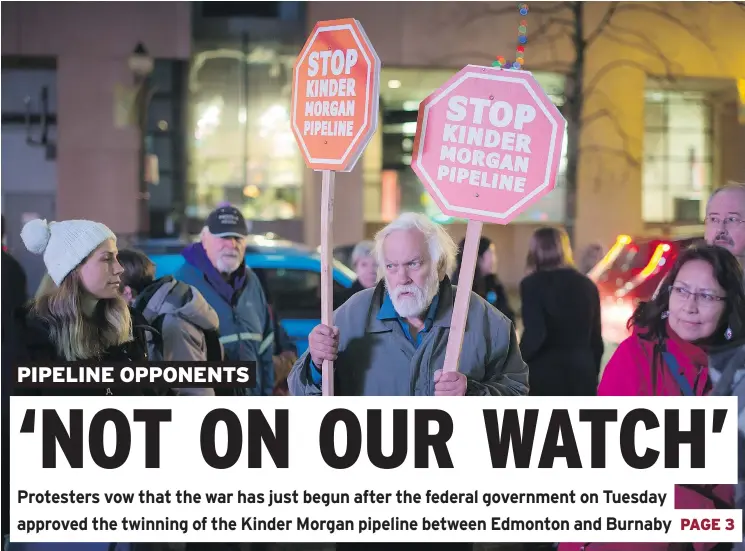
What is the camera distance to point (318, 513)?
2.89 metres

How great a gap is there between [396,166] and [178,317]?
779 cm

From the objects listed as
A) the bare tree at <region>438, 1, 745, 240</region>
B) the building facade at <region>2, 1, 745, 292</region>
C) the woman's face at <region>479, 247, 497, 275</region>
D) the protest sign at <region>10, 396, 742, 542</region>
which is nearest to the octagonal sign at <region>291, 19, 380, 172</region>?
the protest sign at <region>10, 396, 742, 542</region>

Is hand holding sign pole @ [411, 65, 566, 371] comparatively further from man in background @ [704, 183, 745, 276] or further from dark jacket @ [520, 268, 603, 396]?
dark jacket @ [520, 268, 603, 396]

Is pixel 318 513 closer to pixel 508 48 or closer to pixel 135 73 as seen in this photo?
pixel 508 48

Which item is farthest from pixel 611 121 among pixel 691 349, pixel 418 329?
pixel 418 329

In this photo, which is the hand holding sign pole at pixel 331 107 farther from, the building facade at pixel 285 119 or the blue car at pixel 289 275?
the blue car at pixel 289 275

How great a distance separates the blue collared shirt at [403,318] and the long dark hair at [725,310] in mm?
552

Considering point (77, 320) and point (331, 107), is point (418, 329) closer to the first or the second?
point (331, 107)

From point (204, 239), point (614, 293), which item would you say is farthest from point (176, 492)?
point (614, 293)

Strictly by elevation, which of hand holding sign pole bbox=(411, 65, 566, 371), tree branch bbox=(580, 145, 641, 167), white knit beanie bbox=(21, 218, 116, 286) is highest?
tree branch bbox=(580, 145, 641, 167)

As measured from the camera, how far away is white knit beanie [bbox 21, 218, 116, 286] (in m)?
2.68

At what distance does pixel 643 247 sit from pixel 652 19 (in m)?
1.26

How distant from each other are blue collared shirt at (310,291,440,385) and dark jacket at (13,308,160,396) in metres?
0.56

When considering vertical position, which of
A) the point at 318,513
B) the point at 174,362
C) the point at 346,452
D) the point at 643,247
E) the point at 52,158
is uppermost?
the point at 52,158
